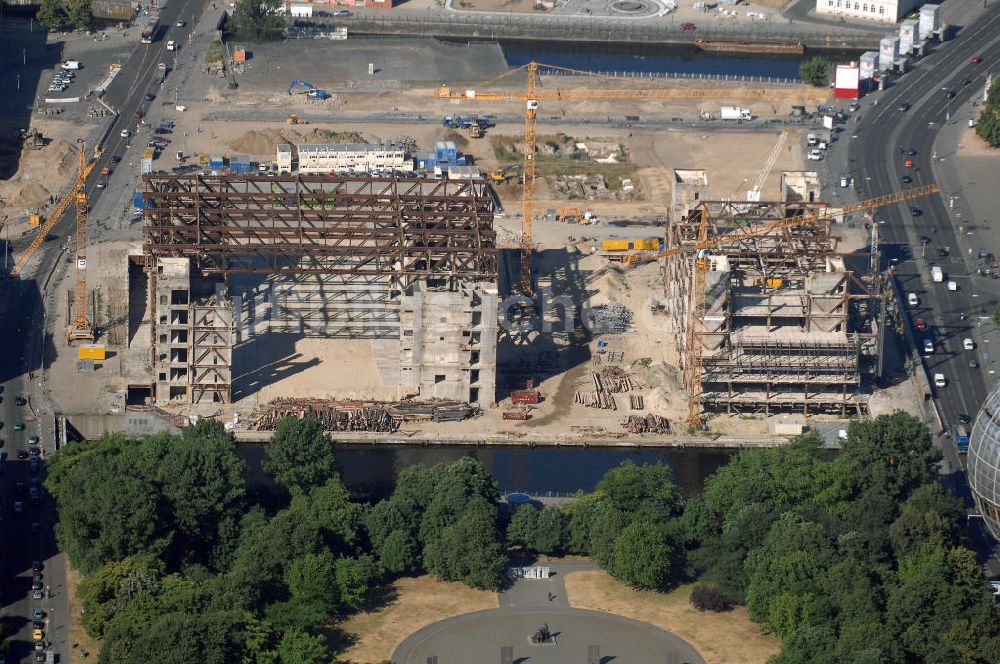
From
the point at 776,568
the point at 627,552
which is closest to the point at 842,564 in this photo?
the point at 776,568

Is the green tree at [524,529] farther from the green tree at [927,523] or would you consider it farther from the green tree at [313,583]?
the green tree at [927,523]

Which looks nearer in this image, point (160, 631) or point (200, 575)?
point (160, 631)

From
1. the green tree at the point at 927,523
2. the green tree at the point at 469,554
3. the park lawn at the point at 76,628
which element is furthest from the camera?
the green tree at the point at 927,523

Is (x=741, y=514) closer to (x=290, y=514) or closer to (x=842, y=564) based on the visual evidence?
(x=842, y=564)

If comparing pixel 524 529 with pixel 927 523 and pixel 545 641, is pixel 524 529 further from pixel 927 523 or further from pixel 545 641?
pixel 927 523

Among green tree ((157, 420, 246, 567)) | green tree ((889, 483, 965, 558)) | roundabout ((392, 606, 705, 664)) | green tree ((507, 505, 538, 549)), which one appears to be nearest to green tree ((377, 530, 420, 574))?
roundabout ((392, 606, 705, 664))

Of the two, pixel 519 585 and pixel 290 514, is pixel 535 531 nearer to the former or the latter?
pixel 519 585

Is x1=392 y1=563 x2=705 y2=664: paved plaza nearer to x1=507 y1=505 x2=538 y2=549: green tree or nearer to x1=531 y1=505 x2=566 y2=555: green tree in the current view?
x1=531 y1=505 x2=566 y2=555: green tree

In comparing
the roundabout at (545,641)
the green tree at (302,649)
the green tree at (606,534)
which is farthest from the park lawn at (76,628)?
the green tree at (606,534)
